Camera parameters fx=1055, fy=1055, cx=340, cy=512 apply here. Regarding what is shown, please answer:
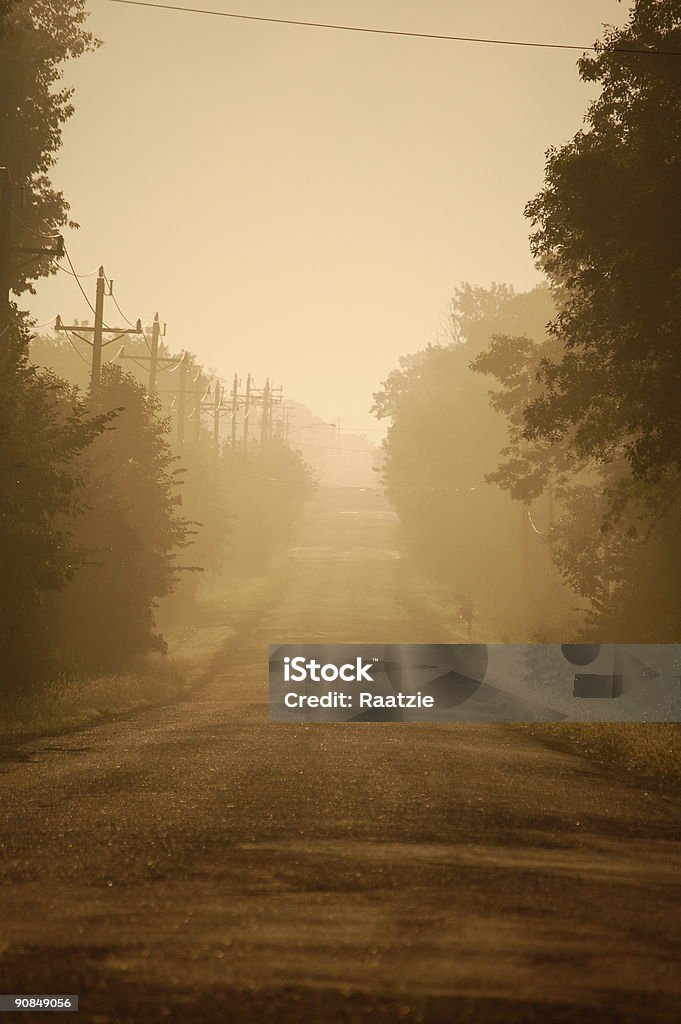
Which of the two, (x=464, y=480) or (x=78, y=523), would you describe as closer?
(x=78, y=523)

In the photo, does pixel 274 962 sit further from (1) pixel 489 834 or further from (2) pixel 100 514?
(2) pixel 100 514

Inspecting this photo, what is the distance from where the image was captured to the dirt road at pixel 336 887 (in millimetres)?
4652

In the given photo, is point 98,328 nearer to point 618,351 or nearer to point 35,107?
point 35,107

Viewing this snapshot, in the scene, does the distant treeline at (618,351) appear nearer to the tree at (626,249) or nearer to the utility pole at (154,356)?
the tree at (626,249)

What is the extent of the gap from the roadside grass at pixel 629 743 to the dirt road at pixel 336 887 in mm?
724

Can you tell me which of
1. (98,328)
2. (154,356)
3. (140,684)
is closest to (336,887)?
(140,684)

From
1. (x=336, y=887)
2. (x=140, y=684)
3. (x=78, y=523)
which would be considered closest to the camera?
(x=336, y=887)

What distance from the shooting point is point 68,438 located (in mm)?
21312

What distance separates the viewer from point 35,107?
33.9m

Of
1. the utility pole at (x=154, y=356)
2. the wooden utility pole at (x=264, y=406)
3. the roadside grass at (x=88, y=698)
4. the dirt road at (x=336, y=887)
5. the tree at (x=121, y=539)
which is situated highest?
the wooden utility pole at (x=264, y=406)

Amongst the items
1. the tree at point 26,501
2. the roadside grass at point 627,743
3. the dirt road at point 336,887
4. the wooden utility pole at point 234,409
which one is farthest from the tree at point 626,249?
the wooden utility pole at point 234,409

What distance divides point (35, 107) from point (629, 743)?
92.7ft

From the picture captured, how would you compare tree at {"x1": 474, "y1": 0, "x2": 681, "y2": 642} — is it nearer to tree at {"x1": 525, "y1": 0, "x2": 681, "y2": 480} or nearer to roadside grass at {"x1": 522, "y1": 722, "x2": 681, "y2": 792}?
tree at {"x1": 525, "y1": 0, "x2": 681, "y2": 480}

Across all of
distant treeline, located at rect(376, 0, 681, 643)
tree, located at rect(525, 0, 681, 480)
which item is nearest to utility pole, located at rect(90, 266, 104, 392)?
distant treeline, located at rect(376, 0, 681, 643)
